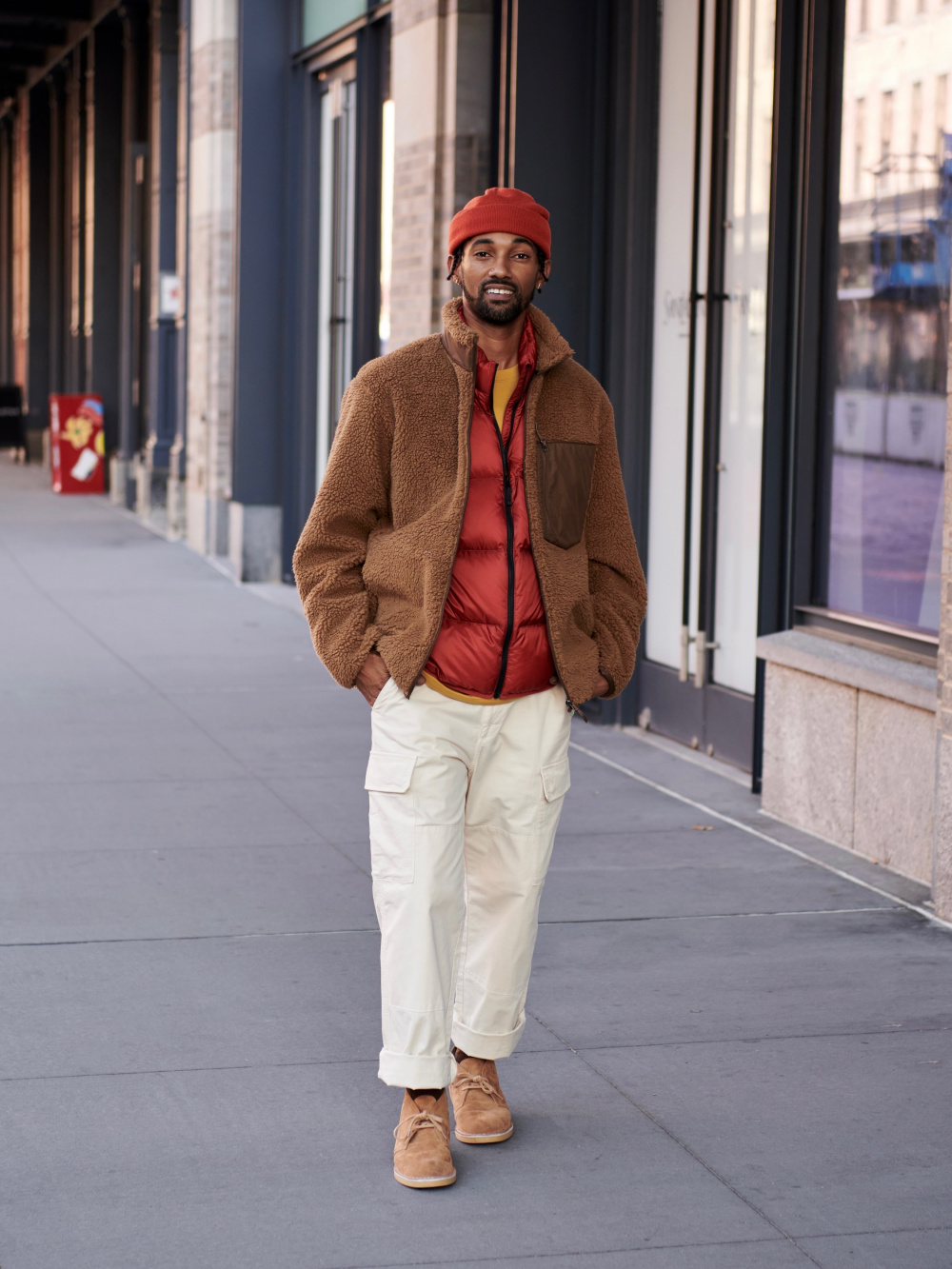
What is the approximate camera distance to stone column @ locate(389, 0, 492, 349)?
9859 millimetres

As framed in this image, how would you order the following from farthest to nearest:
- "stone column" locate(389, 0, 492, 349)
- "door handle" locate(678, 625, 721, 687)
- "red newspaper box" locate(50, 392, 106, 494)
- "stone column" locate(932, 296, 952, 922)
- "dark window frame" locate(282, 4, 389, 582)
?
1. "red newspaper box" locate(50, 392, 106, 494)
2. "dark window frame" locate(282, 4, 389, 582)
3. "stone column" locate(389, 0, 492, 349)
4. "door handle" locate(678, 625, 721, 687)
5. "stone column" locate(932, 296, 952, 922)

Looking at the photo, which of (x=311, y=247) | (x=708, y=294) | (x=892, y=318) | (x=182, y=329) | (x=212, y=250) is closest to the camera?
(x=892, y=318)

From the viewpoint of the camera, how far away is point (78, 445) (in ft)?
75.9

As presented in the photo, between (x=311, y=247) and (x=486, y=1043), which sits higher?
(x=311, y=247)

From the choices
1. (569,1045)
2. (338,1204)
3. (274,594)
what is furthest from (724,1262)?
(274,594)

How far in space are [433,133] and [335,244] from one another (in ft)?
12.8

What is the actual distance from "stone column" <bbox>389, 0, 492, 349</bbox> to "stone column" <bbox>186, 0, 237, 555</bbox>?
473cm

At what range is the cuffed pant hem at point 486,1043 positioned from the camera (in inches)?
159

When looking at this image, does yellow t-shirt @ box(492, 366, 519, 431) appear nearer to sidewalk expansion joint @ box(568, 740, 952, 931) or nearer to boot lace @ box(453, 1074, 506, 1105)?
boot lace @ box(453, 1074, 506, 1105)

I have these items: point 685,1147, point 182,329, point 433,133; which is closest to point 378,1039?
point 685,1147

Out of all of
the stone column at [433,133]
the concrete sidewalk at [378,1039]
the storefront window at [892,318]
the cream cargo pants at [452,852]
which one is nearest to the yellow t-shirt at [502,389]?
the cream cargo pants at [452,852]

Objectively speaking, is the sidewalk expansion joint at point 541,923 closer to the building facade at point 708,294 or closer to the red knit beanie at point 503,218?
the building facade at point 708,294

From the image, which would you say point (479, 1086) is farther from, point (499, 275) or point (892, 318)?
point (892, 318)

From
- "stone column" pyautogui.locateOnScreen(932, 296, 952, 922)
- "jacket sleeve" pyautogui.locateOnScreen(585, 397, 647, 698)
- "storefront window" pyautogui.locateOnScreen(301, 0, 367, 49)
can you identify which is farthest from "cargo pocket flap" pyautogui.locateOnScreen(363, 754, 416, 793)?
"storefront window" pyautogui.locateOnScreen(301, 0, 367, 49)
